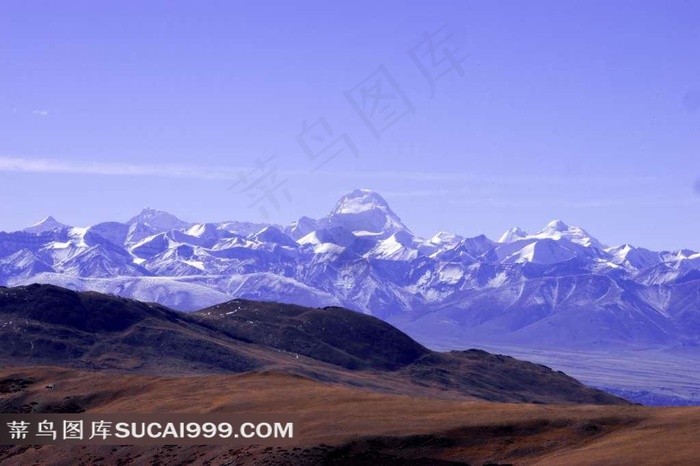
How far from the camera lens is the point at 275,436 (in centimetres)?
8794

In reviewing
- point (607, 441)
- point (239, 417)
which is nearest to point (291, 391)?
point (239, 417)

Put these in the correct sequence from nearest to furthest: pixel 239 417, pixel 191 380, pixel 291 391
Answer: pixel 239 417, pixel 291 391, pixel 191 380

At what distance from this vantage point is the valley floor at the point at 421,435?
7931 cm

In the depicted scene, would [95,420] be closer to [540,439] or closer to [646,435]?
[540,439]

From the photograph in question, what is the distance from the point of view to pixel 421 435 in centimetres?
8500

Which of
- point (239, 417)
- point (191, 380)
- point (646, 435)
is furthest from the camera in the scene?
point (191, 380)

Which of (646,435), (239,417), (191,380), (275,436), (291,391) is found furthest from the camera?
(191,380)

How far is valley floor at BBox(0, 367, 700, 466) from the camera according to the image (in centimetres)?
7931

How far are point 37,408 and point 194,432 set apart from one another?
113ft

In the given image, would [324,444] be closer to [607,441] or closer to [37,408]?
[607,441]

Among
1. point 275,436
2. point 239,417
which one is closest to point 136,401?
point 239,417

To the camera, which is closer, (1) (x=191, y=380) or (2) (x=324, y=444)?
(2) (x=324, y=444)

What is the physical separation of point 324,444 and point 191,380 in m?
46.0

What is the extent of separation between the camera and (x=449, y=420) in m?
89.4
